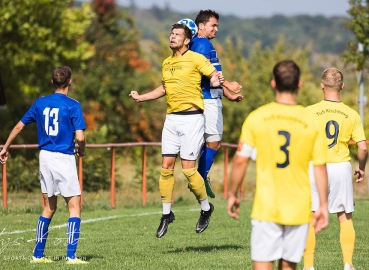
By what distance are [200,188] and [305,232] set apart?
4494 millimetres

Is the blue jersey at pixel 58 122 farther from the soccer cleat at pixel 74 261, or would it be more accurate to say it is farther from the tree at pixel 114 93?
the tree at pixel 114 93

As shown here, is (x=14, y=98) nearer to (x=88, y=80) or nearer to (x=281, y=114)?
(x=88, y=80)

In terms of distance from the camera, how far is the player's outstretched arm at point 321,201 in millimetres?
7414

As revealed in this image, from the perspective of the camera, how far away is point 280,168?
7.27 meters

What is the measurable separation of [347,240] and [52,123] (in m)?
3.48

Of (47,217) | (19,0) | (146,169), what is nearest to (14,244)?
(47,217)

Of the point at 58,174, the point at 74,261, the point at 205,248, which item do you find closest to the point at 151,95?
the point at 58,174

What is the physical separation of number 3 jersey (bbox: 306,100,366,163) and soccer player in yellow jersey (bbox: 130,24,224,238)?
1.72 metres

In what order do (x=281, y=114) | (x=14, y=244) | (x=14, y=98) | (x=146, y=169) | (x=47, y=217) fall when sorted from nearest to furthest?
(x=281, y=114) → (x=47, y=217) → (x=14, y=244) → (x=146, y=169) → (x=14, y=98)

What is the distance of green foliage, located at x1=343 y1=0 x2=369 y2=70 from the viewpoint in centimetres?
2777

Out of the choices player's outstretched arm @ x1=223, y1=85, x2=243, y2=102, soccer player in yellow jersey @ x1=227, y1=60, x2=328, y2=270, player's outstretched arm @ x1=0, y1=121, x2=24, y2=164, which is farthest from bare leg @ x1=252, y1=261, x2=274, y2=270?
player's outstretched arm @ x1=223, y1=85, x2=243, y2=102

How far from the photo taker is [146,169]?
71.6 ft

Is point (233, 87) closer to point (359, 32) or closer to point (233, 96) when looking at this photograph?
point (233, 96)

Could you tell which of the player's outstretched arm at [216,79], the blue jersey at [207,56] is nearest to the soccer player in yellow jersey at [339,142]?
the player's outstretched arm at [216,79]
